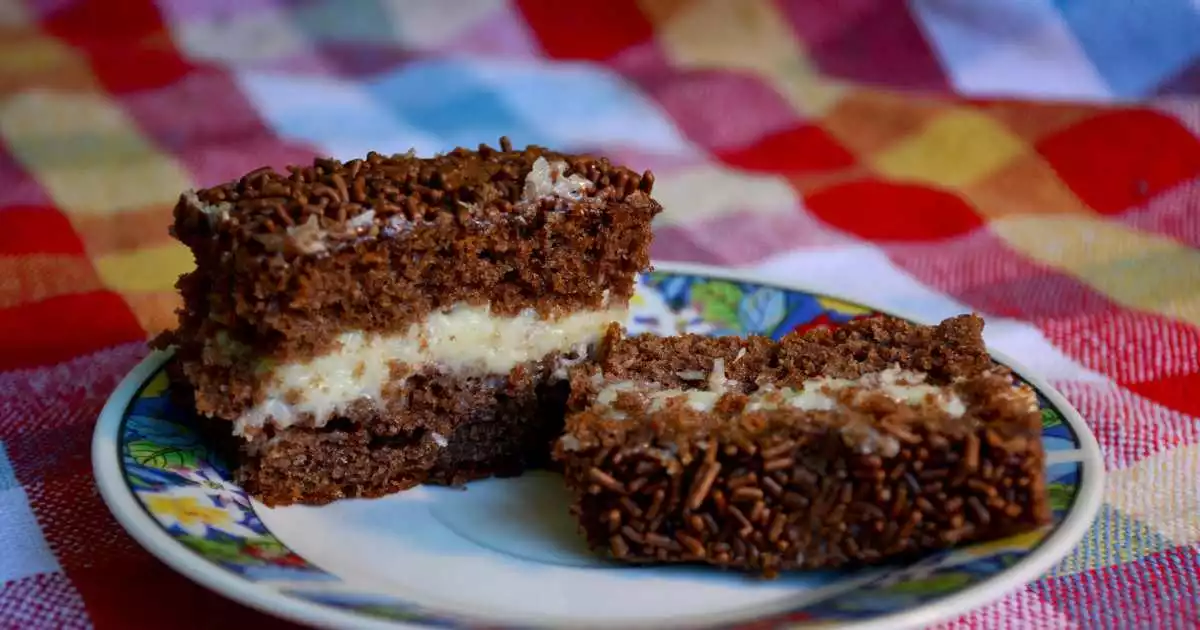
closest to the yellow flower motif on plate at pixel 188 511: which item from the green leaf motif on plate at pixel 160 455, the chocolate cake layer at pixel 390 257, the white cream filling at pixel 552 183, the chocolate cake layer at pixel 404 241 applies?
the green leaf motif on plate at pixel 160 455

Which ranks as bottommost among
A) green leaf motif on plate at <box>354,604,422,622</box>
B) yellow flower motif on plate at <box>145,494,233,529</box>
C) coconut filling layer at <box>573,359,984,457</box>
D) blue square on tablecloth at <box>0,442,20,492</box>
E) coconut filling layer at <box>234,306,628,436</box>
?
blue square on tablecloth at <box>0,442,20,492</box>

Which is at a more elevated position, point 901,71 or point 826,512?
point 901,71

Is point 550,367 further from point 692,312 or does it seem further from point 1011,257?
point 1011,257

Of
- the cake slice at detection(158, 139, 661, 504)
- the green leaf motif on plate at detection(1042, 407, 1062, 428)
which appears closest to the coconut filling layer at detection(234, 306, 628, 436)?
the cake slice at detection(158, 139, 661, 504)

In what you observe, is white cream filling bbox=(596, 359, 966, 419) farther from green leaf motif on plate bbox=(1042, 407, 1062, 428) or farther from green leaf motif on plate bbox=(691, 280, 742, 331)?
green leaf motif on plate bbox=(691, 280, 742, 331)

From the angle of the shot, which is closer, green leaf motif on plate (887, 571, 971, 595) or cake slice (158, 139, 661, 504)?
green leaf motif on plate (887, 571, 971, 595)

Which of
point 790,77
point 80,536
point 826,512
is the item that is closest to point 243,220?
point 80,536

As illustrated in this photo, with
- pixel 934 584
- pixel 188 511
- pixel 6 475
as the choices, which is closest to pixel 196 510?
pixel 188 511
